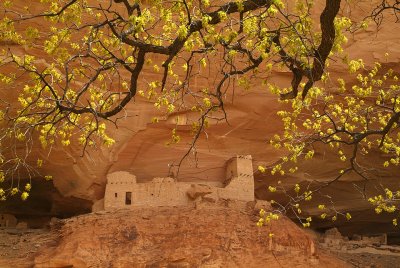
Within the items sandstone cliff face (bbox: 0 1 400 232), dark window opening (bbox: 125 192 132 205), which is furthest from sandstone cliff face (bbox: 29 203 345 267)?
sandstone cliff face (bbox: 0 1 400 232)

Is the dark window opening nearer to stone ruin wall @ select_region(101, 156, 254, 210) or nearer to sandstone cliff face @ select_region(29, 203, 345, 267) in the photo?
stone ruin wall @ select_region(101, 156, 254, 210)

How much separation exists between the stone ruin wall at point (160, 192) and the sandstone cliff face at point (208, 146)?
2.32 feet

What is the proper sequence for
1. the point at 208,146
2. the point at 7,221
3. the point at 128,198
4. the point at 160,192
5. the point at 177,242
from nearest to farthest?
the point at 177,242 → the point at 160,192 → the point at 128,198 → the point at 208,146 → the point at 7,221

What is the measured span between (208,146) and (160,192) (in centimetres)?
176

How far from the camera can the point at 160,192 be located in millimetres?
15578

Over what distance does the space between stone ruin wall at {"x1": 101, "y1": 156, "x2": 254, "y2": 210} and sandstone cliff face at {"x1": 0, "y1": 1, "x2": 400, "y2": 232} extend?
27.9 inches

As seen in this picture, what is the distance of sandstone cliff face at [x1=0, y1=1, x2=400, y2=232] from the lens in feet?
49.4

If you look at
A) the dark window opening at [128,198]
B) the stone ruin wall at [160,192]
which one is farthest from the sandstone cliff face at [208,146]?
the dark window opening at [128,198]

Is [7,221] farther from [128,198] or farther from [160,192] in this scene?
[160,192]

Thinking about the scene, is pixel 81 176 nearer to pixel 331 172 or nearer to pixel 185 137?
pixel 185 137

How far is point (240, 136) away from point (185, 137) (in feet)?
4.33

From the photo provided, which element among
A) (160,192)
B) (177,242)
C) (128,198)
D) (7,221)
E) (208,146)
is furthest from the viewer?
(7,221)

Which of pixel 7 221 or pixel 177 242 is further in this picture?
pixel 7 221

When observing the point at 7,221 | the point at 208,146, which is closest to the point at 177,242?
the point at 208,146
